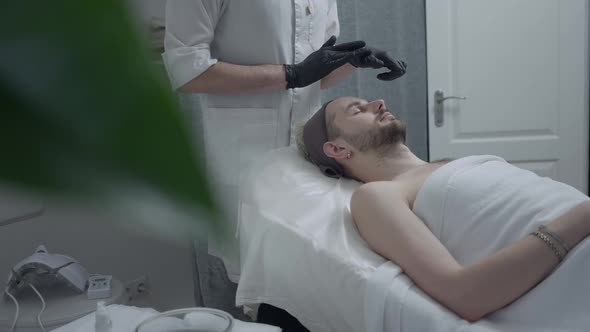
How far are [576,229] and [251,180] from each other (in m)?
0.83

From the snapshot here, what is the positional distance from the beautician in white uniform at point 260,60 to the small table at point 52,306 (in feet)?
1.74

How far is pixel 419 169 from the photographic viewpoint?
5.08 ft

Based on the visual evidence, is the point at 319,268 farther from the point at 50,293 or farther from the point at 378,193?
the point at 50,293

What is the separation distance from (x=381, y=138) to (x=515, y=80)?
5.49 ft

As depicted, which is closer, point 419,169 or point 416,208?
point 416,208

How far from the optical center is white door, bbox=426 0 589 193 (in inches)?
115

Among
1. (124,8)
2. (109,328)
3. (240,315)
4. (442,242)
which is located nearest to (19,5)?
(124,8)

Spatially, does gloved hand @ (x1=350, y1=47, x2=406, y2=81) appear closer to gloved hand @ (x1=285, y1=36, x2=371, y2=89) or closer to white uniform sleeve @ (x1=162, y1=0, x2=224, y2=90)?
gloved hand @ (x1=285, y1=36, x2=371, y2=89)

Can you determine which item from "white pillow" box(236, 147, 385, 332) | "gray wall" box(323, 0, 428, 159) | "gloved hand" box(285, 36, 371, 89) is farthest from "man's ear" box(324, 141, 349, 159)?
"gray wall" box(323, 0, 428, 159)

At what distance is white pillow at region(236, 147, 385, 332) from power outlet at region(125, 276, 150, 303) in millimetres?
226

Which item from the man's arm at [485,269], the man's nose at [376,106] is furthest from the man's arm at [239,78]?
the man's arm at [485,269]

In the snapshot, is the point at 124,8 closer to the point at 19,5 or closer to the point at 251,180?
the point at 19,5

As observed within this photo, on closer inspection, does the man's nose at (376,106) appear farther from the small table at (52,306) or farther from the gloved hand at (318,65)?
the small table at (52,306)

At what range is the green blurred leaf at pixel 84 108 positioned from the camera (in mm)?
177
